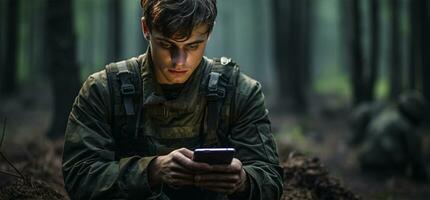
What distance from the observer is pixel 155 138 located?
12.3 ft

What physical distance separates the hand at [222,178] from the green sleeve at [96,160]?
14.2 inches

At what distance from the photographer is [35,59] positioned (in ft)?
115

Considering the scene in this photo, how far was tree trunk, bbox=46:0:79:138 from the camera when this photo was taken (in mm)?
10266

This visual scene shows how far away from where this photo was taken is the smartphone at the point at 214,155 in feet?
10.2

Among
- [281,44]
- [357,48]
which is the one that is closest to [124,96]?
[357,48]

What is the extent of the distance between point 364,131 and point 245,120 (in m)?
9.83

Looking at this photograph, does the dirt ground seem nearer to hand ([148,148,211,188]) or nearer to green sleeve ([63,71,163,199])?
green sleeve ([63,71,163,199])

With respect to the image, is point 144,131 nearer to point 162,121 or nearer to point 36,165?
point 162,121

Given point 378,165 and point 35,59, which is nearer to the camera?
point 378,165

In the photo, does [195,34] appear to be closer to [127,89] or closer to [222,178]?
[127,89]

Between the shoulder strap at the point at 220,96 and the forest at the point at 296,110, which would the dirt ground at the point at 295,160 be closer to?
the forest at the point at 296,110

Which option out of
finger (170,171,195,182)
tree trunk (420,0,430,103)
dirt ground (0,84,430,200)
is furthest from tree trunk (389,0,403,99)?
finger (170,171,195,182)

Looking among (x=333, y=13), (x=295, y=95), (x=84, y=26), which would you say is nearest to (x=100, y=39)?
(x=84, y=26)

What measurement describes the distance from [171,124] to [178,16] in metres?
0.70
